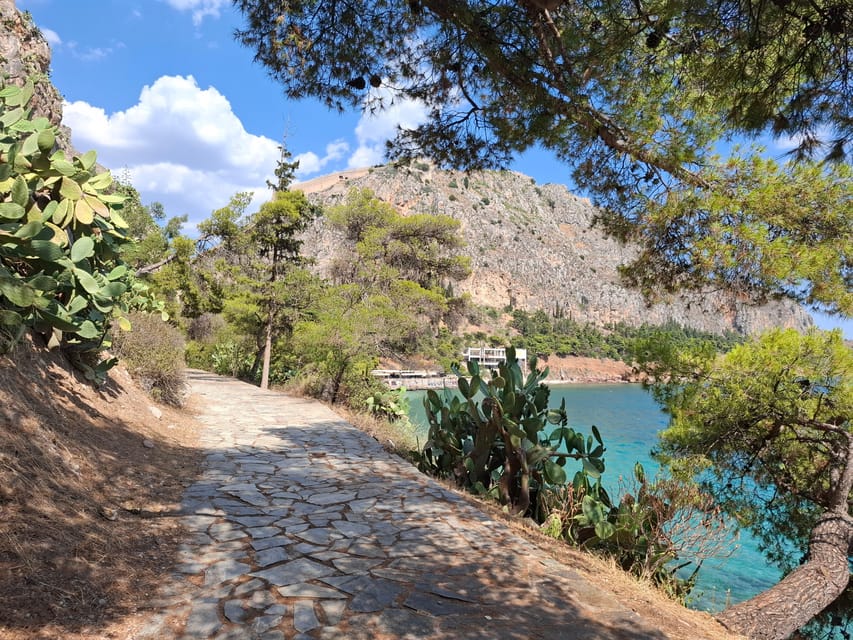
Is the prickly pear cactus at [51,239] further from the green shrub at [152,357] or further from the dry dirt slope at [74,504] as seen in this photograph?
the green shrub at [152,357]

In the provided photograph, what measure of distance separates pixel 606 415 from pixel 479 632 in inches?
1178

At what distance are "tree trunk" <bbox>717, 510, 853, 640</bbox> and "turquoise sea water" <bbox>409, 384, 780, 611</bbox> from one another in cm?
19

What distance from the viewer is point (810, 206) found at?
183 inches

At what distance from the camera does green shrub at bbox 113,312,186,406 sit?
671 centimetres

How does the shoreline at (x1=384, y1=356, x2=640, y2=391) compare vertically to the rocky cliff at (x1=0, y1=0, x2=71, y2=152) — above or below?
below

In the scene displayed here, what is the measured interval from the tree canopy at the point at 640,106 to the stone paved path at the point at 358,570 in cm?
332

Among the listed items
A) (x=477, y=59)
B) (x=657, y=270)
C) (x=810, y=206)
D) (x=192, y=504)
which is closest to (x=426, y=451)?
(x=192, y=504)

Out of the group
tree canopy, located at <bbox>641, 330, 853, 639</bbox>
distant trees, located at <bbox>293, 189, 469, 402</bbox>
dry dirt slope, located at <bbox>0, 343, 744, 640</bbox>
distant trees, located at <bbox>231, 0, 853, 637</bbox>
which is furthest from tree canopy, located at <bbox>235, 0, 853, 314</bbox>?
distant trees, located at <bbox>293, 189, 469, 402</bbox>

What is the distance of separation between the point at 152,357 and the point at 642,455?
17.7 meters

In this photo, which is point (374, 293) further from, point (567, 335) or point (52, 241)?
point (567, 335)

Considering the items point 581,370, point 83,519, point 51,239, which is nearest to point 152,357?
point 51,239

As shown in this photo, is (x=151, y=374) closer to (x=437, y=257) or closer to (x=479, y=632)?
(x=479, y=632)

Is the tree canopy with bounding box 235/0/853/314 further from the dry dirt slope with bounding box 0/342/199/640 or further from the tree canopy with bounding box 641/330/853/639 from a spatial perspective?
the dry dirt slope with bounding box 0/342/199/640

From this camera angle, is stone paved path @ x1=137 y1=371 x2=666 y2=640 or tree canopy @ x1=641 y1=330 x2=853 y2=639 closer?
stone paved path @ x1=137 y1=371 x2=666 y2=640
